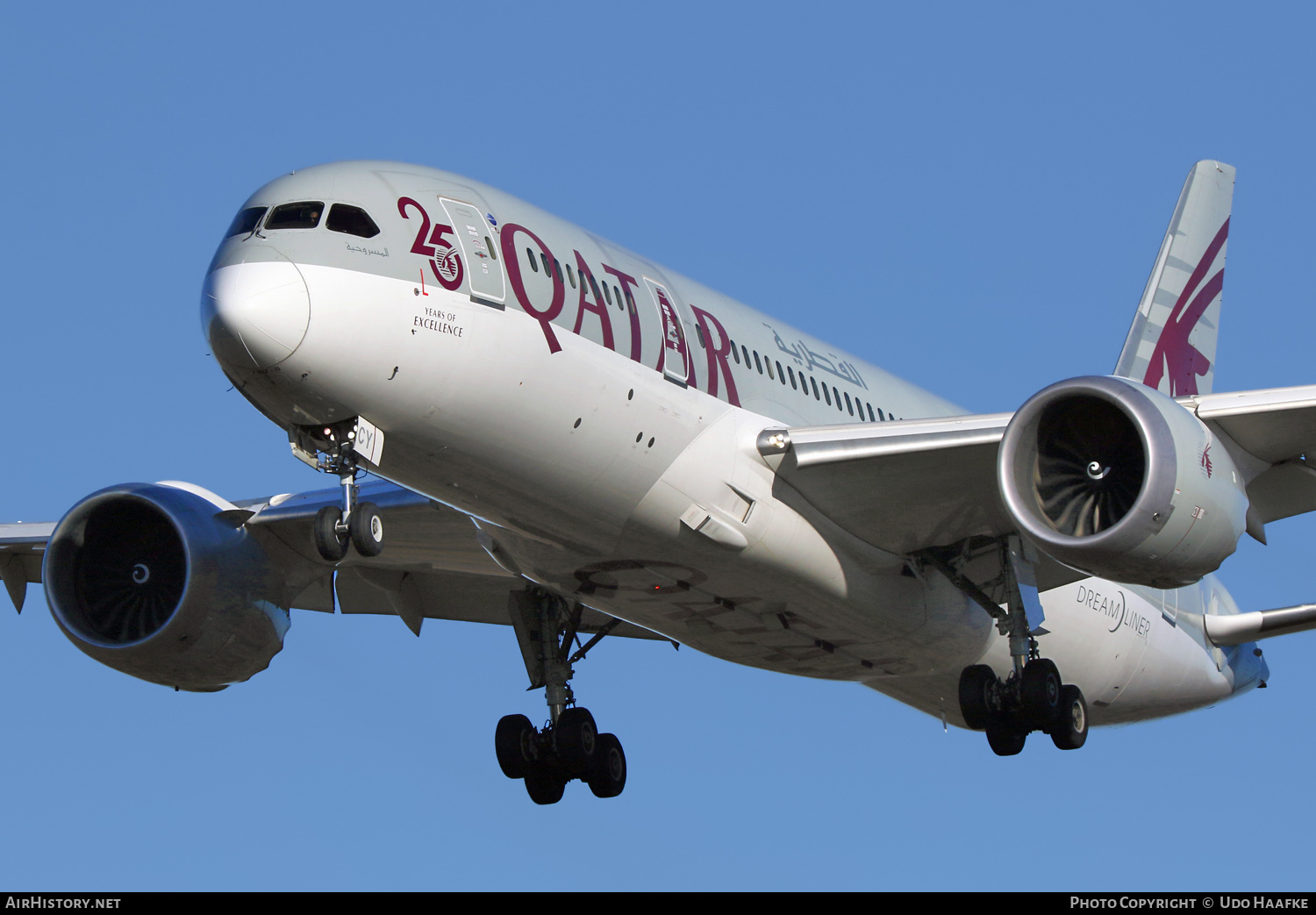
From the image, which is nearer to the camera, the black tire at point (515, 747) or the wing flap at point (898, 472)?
the wing flap at point (898, 472)

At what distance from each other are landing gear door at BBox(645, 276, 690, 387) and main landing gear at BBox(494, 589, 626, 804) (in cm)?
568

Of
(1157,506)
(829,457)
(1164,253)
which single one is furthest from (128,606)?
(1164,253)

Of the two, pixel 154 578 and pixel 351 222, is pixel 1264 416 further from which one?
pixel 154 578

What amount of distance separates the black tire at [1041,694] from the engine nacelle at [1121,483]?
3.72 m

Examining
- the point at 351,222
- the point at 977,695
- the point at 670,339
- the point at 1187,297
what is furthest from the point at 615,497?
the point at 1187,297

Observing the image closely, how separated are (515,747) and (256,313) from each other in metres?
9.86

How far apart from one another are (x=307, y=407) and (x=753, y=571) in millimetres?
6172

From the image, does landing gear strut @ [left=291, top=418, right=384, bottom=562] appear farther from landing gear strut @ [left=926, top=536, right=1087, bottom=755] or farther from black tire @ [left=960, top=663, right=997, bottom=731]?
black tire @ [left=960, top=663, right=997, bottom=731]

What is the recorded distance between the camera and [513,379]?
19422 millimetres

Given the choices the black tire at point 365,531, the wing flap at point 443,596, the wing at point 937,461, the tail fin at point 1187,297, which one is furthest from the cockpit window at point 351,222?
the tail fin at point 1187,297

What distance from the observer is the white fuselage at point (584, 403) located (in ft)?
60.5

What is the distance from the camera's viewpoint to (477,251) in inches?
772

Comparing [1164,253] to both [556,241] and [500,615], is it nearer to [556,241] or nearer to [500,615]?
[500,615]

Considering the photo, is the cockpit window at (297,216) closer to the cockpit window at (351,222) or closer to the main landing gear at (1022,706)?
the cockpit window at (351,222)
